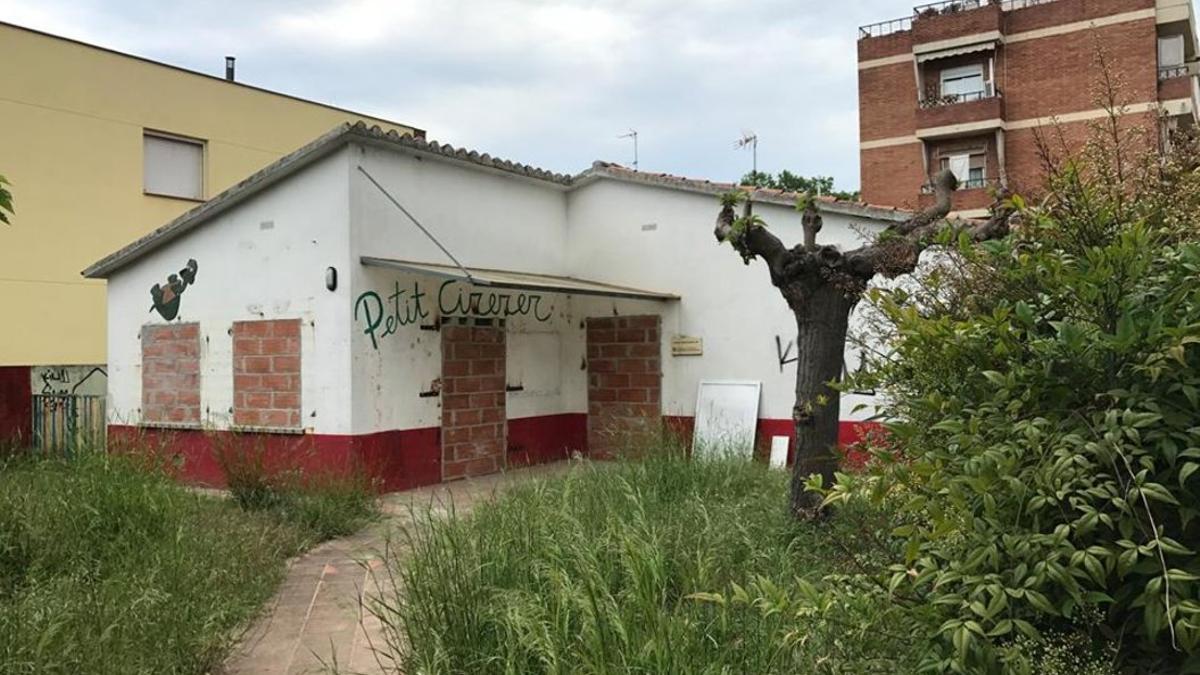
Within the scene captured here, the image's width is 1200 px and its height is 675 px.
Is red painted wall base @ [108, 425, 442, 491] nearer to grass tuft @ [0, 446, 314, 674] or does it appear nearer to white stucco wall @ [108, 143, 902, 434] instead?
white stucco wall @ [108, 143, 902, 434]

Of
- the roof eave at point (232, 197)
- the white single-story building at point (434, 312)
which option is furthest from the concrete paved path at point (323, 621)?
the roof eave at point (232, 197)

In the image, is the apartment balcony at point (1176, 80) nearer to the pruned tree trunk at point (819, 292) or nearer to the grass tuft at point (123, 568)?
the pruned tree trunk at point (819, 292)

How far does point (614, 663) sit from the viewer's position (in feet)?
9.12

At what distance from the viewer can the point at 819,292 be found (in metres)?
5.62

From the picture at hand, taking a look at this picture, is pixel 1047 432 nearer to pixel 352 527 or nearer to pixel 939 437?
pixel 939 437

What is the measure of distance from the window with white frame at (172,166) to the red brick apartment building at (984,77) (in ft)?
62.4

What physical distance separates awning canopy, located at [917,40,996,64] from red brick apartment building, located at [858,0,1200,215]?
33 mm

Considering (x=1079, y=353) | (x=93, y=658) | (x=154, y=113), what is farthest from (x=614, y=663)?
(x=154, y=113)

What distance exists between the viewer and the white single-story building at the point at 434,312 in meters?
8.89

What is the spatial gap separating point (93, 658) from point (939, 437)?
3.40m

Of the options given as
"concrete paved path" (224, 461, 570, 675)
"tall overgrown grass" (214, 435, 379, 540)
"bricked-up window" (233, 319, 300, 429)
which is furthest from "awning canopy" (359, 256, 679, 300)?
"concrete paved path" (224, 461, 570, 675)

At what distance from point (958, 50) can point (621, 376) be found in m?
22.4

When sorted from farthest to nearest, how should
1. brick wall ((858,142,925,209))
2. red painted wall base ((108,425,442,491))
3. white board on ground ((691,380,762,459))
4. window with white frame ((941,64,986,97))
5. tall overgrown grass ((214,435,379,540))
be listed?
brick wall ((858,142,925,209)), window with white frame ((941,64,986,97)), white board on ground ((691,380,762,459)), red painted wall base ((108,425,442,491)), tall overgrown grass ((214,435,379,540))

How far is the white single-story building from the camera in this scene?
8.89 metres
